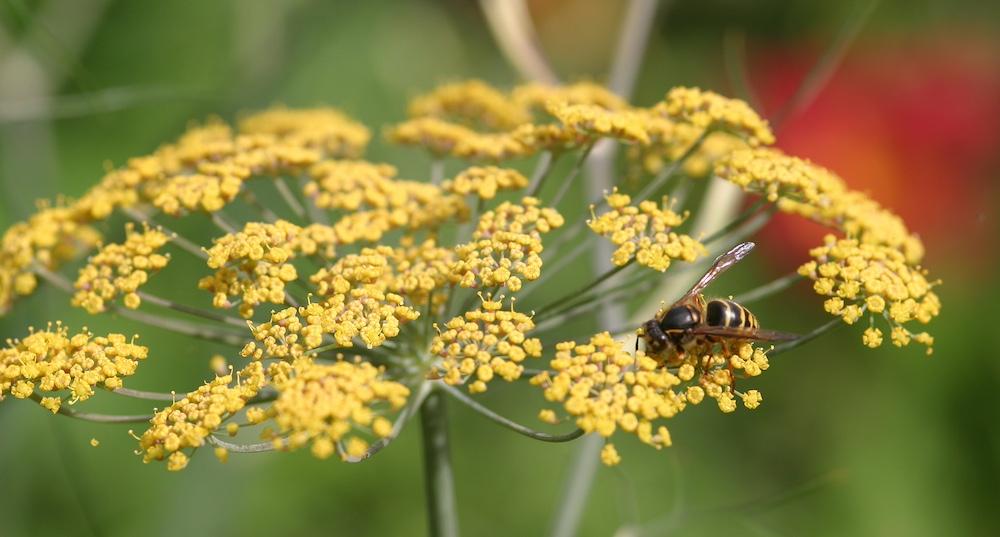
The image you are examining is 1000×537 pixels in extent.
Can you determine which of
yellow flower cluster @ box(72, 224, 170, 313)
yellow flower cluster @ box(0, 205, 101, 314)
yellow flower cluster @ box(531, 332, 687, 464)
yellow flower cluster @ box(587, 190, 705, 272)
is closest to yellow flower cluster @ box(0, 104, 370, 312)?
yellow flower cluster @ box(0, 205, 101, 314)

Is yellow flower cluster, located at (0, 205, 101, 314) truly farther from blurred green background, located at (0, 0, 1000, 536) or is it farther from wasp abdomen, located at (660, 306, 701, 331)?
wasp abdomen, located at (660, 306, 701, 331)

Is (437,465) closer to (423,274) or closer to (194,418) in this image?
(423,274)

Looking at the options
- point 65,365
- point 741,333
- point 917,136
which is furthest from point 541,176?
point 917,136

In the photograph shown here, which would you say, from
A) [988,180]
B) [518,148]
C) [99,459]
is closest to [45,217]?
[518,148]

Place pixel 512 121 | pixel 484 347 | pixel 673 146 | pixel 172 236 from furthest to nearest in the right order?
pixel 512 121, pixel 673 146, pixel 172 236, pixel 484 347

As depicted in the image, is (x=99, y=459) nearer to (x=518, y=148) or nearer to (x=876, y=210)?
(x=518, y=148)

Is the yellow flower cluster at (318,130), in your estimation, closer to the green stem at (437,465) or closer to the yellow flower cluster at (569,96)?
the yellow flower cluster at (569,96)
